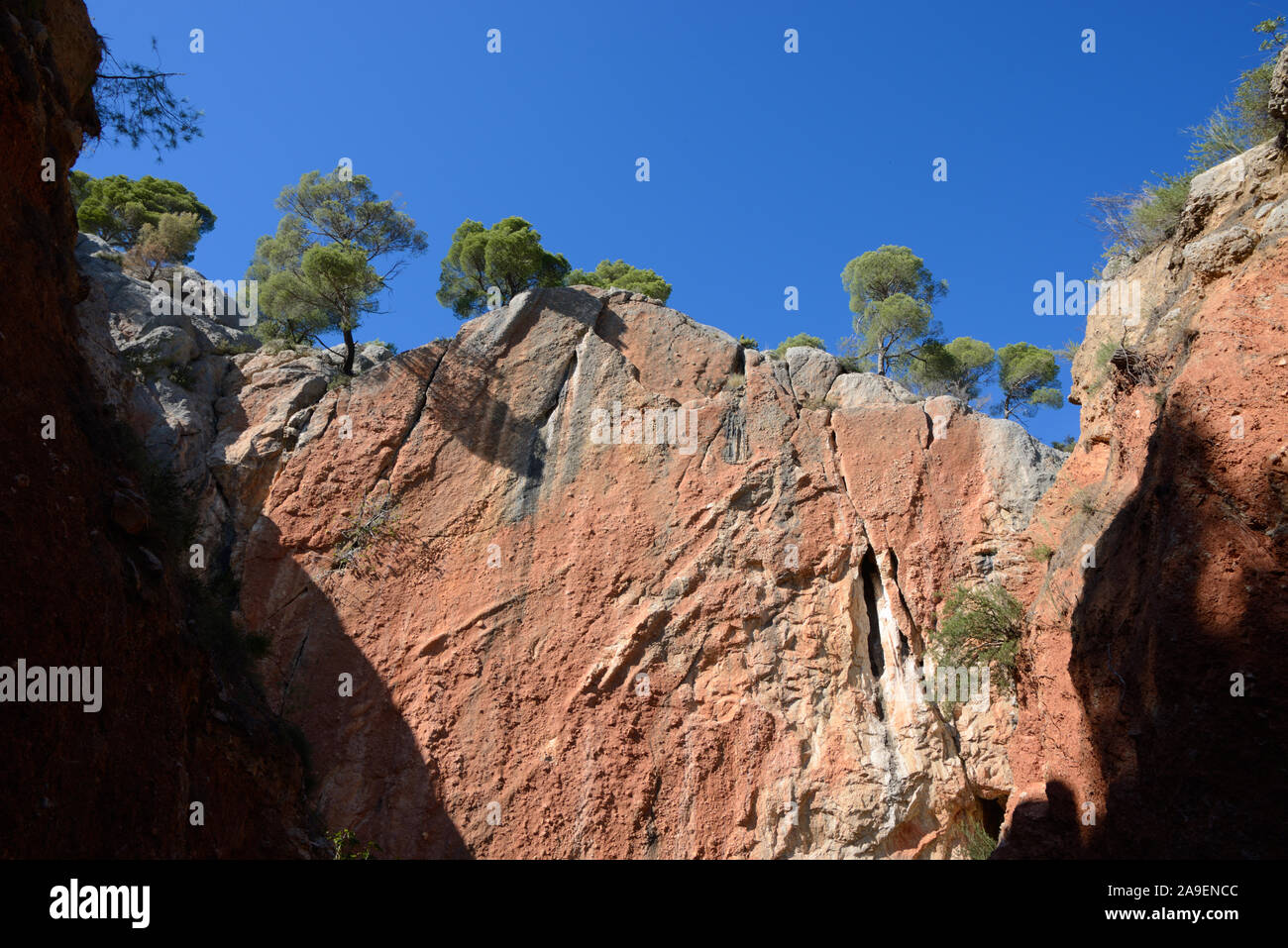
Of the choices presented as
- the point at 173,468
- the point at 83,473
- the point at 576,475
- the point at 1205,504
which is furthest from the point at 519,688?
the point at 1205,504

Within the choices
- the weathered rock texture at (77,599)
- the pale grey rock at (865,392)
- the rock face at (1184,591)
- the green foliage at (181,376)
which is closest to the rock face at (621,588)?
the pale grey rock at (865,392)

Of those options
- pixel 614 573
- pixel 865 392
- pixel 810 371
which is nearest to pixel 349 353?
pixel 614 573

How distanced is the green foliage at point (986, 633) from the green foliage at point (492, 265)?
15.3 metres

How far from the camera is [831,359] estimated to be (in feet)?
62.3

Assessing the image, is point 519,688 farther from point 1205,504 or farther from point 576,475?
point 1205,504

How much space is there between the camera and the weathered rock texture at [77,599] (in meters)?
6.63

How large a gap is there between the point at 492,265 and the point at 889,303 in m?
11.2

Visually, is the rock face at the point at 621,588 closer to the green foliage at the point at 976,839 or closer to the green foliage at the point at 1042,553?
the green foliage at the point at 976,839

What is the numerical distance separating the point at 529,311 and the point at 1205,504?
13.8 m

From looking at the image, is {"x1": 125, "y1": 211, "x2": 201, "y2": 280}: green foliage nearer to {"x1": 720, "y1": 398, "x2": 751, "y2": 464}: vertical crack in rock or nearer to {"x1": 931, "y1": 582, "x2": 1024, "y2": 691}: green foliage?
{"x1": 720, "y1": 398, "x2": 751, "y2": 464}: vertical crack in rock

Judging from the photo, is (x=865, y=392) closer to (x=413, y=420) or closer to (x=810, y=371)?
(x=810, y=371)

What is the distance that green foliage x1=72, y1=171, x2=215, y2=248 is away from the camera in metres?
27.8

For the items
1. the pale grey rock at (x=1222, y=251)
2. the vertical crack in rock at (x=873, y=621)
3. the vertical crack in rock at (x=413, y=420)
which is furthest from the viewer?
the vertical crack in rock at (x=413, y=420)
